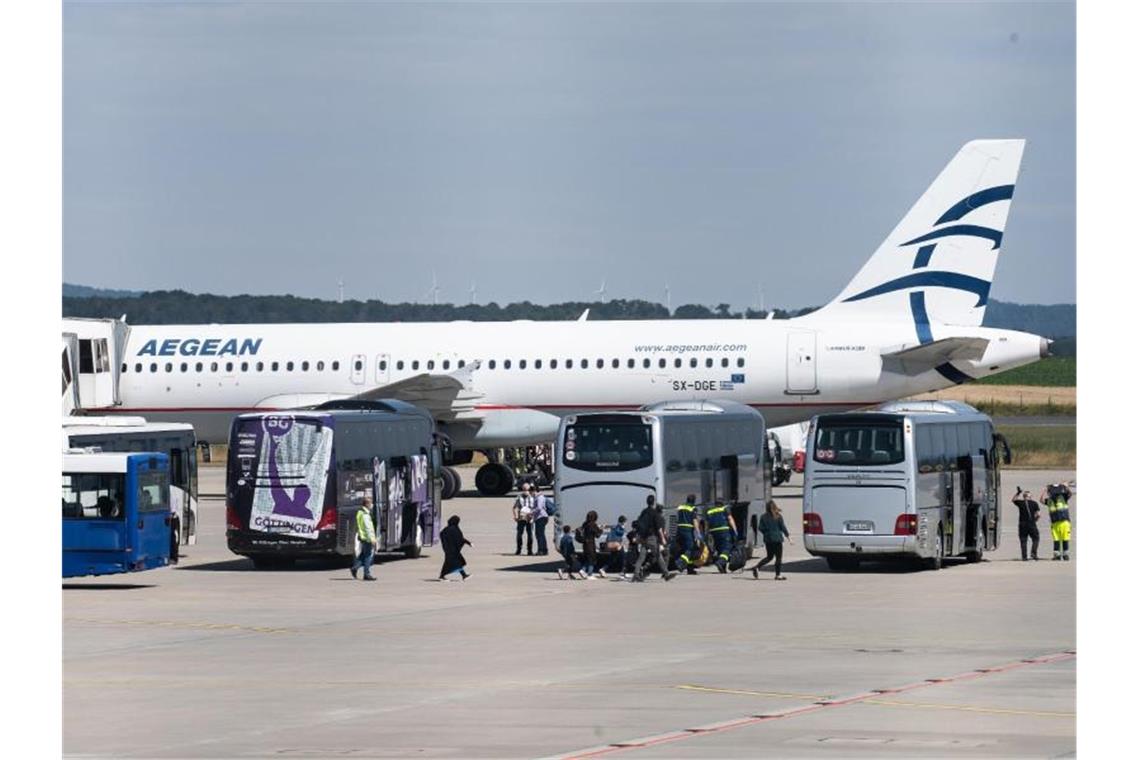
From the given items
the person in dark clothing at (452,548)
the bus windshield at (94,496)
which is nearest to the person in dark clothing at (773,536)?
the person in dark clothing at (452,548)

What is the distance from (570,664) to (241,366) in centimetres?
4657

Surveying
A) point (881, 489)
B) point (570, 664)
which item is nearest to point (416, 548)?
point (881, 489)

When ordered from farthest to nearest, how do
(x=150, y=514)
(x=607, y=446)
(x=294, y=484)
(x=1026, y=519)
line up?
(x=1026, y=519), (x=607, y=446), (x=294, y=484), (x=150, y=514)

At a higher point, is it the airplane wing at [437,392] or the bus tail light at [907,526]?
the airplane wing at [437,392]

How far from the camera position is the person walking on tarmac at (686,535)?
1775 inches

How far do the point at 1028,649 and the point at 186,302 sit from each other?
9922cm

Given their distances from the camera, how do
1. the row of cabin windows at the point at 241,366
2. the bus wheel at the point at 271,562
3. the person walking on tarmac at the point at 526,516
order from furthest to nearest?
the row of cabin windows at the point at 241,366, the person walking on tarmac at the point at 526,516, the bus wheel at the point at 271,562

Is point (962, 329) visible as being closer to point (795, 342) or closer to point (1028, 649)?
point (795, 342)

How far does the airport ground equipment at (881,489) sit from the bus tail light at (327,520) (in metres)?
10.2

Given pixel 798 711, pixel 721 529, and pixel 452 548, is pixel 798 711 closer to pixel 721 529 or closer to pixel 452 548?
pixel 452 548

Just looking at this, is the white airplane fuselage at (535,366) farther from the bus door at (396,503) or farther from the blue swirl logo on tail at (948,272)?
the bus door at (396,503)

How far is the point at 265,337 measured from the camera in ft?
244

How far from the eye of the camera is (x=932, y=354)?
222 feet
